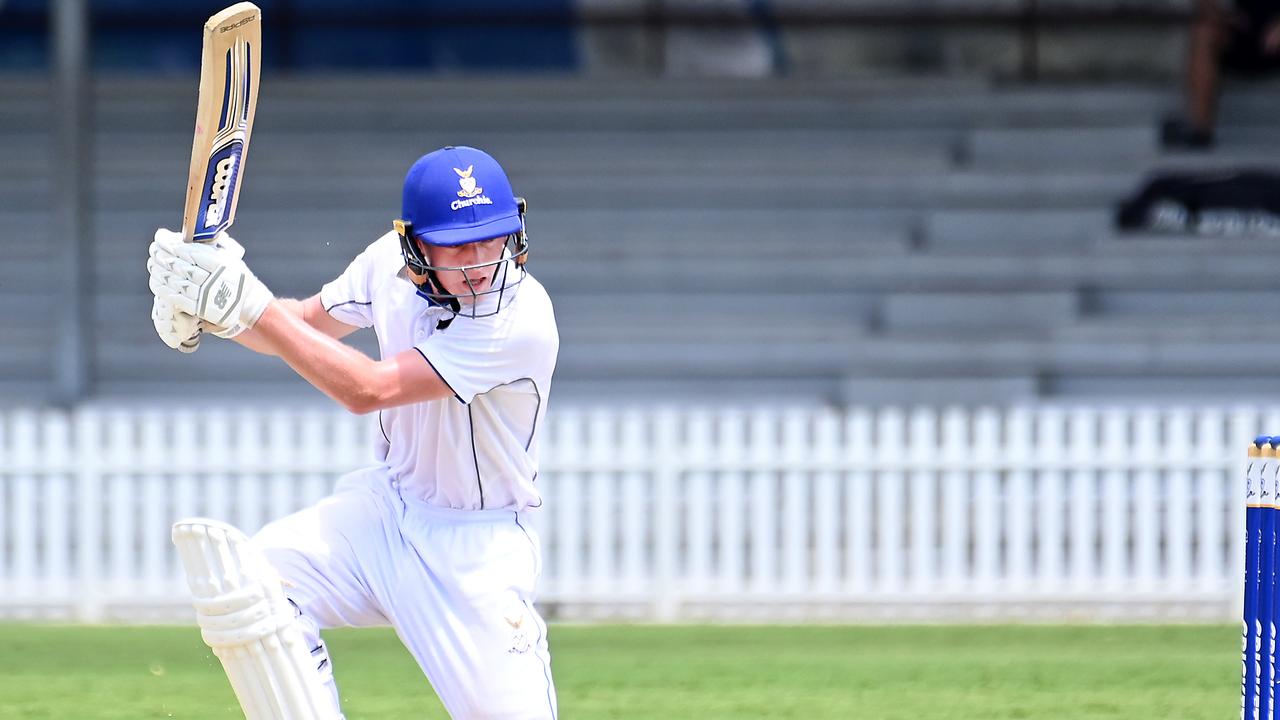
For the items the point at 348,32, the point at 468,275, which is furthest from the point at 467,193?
the point at 348,32

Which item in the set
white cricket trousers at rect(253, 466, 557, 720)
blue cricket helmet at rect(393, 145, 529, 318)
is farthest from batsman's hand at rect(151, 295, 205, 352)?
white cricket trousers at rect(253, 466, 557, 720)

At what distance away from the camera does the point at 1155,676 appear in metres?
6.16

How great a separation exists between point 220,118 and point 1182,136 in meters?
9.78

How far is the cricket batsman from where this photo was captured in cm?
330

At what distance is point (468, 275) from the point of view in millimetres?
3496

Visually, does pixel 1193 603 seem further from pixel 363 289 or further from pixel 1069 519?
pixel 363 289

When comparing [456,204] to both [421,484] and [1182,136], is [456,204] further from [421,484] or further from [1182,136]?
[1182,136]

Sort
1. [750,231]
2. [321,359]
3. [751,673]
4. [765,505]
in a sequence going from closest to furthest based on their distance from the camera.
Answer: [321,359] → [751,673] → [765,505] → [750,231]

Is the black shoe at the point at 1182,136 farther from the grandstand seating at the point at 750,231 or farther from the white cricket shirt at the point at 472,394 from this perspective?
the white cricket shirt at the point at 472,394

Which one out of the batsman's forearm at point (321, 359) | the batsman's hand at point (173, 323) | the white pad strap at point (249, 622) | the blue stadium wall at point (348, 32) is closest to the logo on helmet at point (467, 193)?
the batsman's forearm at point (321, 359)

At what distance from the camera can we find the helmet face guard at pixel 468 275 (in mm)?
3490

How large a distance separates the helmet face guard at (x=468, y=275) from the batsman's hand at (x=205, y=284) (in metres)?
0.40

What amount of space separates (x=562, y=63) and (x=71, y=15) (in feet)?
11.9

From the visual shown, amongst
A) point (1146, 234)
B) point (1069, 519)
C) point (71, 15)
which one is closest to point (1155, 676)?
point (1069, 519)
